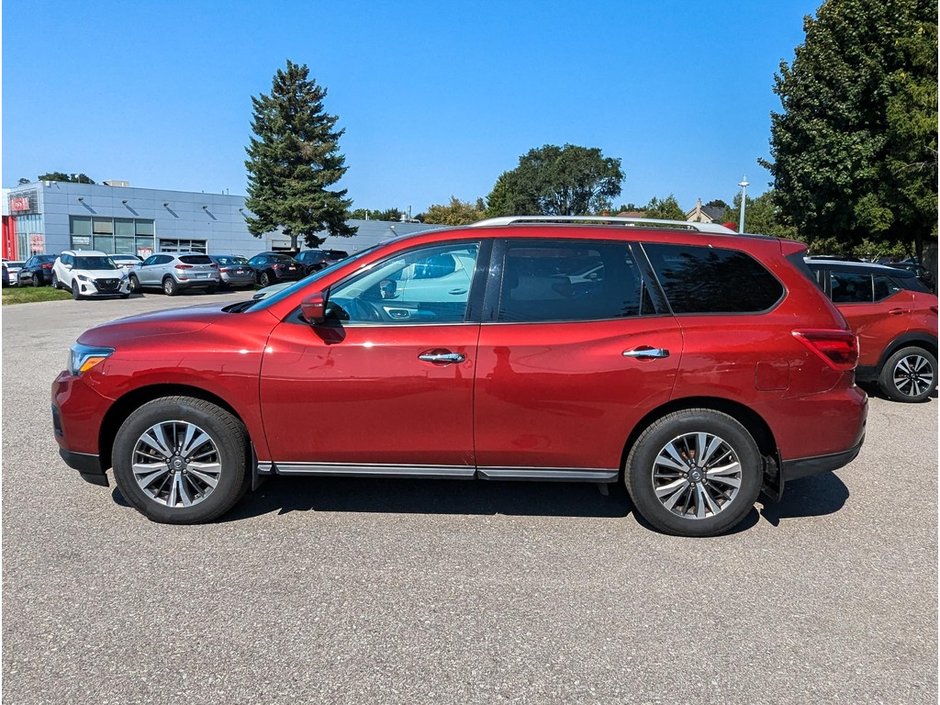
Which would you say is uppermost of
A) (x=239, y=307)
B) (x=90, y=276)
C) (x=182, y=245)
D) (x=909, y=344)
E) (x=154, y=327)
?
(x=182, y=245)

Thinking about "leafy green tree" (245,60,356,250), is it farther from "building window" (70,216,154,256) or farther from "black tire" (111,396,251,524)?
"black tire" (111,396,251,524)

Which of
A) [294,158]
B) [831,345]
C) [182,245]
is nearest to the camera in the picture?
[831,345]

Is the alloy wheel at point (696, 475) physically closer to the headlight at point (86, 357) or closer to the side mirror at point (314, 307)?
the side mirror at point (314, 307)

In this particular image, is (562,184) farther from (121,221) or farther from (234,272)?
(234,272)

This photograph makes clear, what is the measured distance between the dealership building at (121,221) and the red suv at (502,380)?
43.4 meters

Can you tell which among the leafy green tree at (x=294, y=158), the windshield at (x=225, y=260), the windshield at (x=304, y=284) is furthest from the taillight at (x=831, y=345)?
the leafy green tree at (x=294, y=158)

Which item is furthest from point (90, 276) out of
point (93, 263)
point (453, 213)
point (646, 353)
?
point (453, 213)

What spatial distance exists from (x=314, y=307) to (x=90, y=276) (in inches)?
974

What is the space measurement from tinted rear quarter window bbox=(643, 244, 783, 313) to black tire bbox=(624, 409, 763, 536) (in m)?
0.67

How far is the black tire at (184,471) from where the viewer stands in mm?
4020

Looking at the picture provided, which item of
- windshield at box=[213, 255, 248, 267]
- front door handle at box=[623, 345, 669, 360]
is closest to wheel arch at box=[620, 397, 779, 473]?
front door handle at box=[623, 345, 669, 360]

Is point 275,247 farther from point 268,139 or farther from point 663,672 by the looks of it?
point 663,672

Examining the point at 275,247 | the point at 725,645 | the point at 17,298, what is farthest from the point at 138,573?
the point at 275,247

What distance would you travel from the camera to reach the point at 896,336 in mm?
8039
